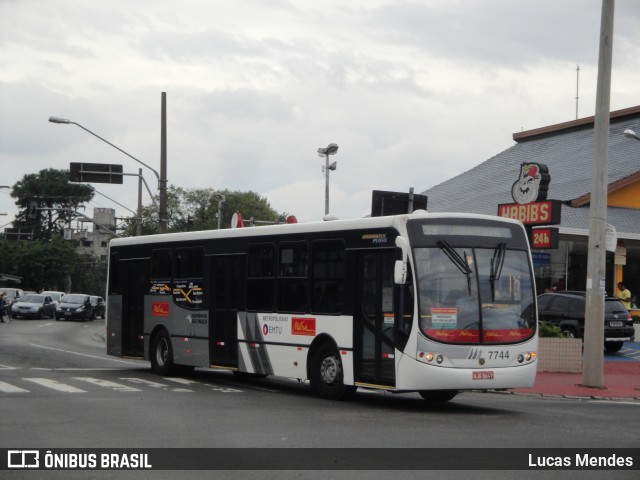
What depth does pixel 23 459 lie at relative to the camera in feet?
35.3

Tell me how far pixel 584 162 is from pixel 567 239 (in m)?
9.70

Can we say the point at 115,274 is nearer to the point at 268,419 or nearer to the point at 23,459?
the point at 268,419

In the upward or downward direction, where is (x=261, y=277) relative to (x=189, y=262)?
downward

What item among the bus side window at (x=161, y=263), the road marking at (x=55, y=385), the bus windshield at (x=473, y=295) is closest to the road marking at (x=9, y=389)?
the road marking at (x=55, y=385)

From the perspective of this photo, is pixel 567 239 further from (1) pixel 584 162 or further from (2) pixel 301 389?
(2) pixel 301 389

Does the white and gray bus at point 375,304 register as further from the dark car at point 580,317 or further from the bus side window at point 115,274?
the dark car at point 580,317

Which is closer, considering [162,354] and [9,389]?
[9,389]

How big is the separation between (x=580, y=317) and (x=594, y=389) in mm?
9029

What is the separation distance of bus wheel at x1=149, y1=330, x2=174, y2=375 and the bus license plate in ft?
26.9

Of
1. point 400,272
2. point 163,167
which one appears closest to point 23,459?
point 400,272

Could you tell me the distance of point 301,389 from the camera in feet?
66.9

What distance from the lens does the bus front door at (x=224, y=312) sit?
20.4 m

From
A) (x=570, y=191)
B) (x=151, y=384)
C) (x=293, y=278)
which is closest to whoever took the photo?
(x=293, y=278)

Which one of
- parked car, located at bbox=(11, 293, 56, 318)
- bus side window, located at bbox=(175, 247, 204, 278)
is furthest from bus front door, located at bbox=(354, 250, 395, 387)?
parked car, located at bbox=(11, 293, 56, 318)
